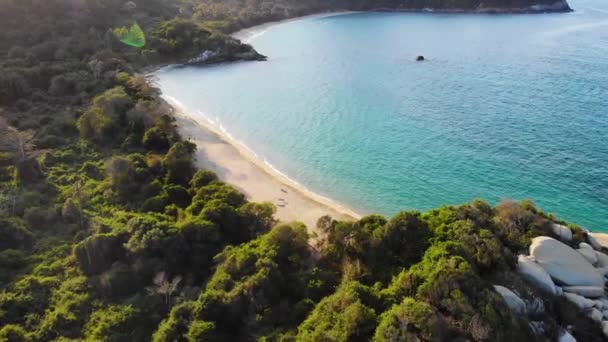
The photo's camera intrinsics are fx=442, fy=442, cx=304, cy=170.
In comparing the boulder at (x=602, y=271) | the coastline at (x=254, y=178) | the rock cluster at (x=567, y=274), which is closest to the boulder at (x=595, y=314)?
the rock cluster at (x=567, y=274)

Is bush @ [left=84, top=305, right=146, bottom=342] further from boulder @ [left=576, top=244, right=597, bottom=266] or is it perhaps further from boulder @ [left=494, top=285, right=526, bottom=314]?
boulder @ [left=576, top=244, right=597, bottom=266]

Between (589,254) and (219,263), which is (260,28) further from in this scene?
(589,254)

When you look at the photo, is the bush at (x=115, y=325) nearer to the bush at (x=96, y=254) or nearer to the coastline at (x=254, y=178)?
the bush at (x=96, y=254)

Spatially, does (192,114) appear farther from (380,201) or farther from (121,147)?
(380,201)

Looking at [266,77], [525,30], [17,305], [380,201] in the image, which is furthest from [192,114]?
[525,30]

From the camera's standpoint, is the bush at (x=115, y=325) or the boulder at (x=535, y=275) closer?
the bush at (x=115, y=325)
